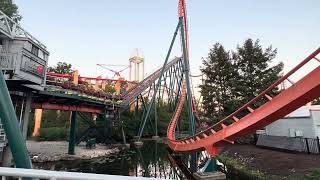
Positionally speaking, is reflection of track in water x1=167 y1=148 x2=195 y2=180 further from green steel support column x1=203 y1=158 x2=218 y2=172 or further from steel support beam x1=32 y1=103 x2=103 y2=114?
steel support beam x1=32 y1=103 x2=103 y2=114

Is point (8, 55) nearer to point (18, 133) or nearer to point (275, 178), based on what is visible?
point (18, 133)

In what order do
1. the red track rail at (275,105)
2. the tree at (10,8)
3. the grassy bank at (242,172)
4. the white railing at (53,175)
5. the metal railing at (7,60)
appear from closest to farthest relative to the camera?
the white railing at (53,175), the red track rail at (275,105), the grassy bank at (242,172), the metal railing at (7,60), the tree at (10,8)

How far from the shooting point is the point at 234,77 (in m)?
29.8

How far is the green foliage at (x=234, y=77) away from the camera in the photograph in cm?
2755

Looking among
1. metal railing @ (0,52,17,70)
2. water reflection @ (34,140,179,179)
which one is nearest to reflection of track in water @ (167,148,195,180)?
water reflection @ (34,140,179,179)

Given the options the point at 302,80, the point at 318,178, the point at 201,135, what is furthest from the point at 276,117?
the point at 201,135

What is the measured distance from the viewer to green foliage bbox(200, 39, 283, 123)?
2755 cm

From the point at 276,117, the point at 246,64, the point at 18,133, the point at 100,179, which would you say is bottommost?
the point at 100,179

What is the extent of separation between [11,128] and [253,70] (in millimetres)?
28081

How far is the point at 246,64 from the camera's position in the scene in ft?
95.2

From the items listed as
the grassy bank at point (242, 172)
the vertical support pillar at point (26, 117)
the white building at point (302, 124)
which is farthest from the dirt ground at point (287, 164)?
the vertical support pillar at point (26, 117)

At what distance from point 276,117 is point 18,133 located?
8.32 metres

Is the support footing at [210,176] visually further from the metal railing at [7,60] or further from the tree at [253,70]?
the tree at [253,70]

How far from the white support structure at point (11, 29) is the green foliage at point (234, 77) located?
22188 millimetres
